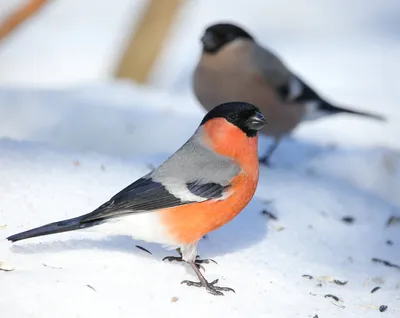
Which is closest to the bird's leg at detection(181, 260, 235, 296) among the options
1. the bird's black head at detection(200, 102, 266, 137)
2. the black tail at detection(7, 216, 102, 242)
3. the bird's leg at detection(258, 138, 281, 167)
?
the black tail at detection(7, 216, 102, 242)

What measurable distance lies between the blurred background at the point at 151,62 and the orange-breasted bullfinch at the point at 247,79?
1.67 feet

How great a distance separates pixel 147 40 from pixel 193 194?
492 centimetres

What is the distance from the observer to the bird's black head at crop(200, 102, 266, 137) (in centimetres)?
344

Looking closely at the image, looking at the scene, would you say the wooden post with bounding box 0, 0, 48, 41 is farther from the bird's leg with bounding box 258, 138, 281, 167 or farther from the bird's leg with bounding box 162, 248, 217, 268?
the bird's leg with bounding box 258, 138, 281, 167

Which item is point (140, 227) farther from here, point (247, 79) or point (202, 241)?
point (247, 79)

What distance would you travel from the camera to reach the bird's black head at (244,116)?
11.3 feet

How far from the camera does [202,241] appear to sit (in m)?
3.85

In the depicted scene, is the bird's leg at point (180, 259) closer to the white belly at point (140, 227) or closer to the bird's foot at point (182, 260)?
the bird's foot at point (182, 260)

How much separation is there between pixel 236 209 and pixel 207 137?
0.35m

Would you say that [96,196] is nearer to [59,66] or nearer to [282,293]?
[282,293]

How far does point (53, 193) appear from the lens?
12.6 ft

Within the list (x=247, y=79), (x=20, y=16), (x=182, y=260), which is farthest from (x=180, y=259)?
(x=247, y=79)

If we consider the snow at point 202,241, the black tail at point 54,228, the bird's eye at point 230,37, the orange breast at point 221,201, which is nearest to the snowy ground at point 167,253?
the snow at point 202,241

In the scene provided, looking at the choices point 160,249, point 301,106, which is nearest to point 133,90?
point 301,106
